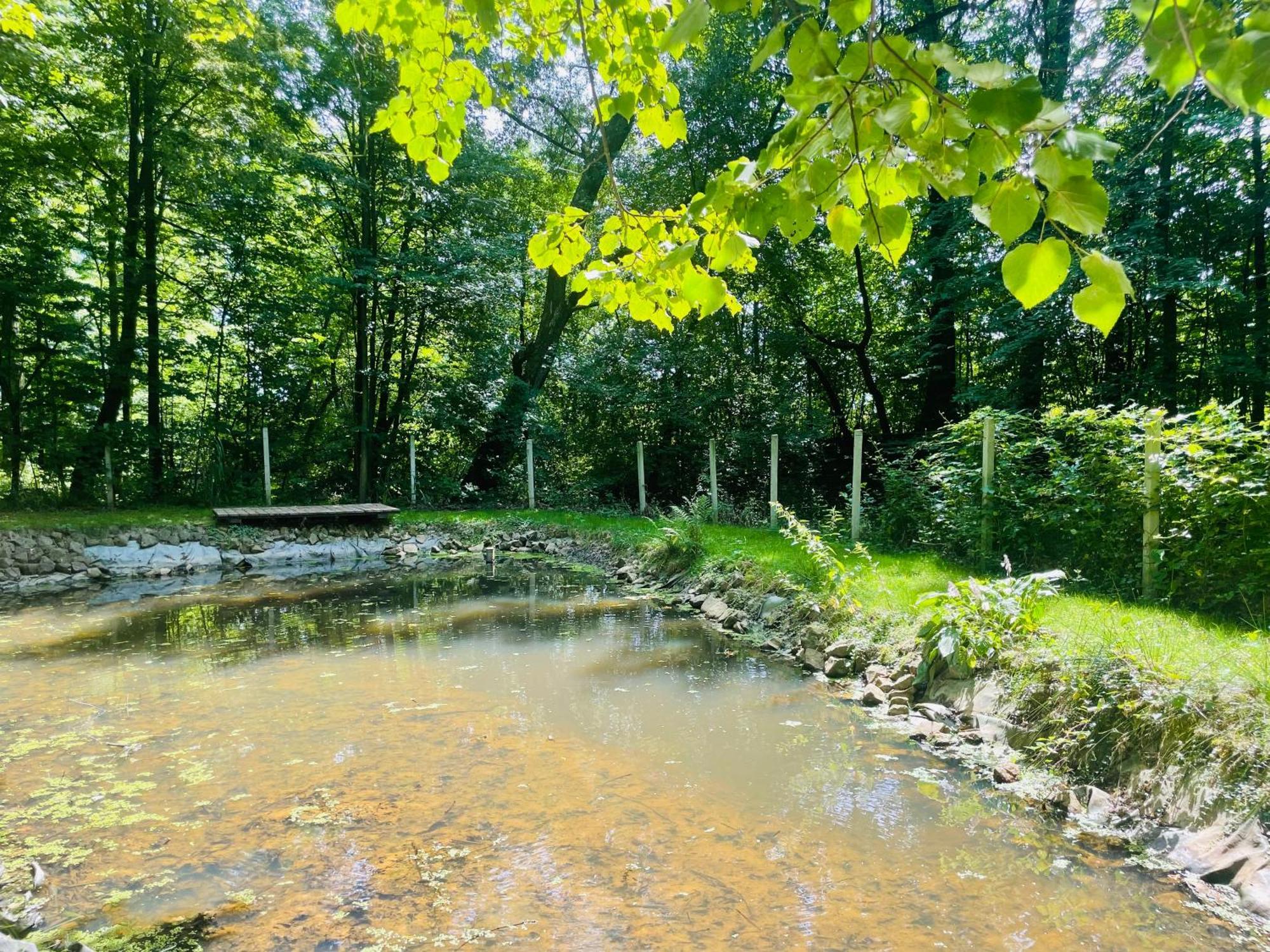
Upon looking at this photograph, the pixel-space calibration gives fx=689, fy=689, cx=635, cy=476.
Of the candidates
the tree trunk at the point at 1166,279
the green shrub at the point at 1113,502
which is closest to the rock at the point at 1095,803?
the green shrub at the point at 1113,502

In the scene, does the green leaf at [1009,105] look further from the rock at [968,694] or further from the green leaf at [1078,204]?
the rock at [968,694]

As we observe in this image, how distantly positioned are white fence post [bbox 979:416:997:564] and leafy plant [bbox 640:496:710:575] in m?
2.94

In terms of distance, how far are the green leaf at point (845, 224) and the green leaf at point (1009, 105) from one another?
0.90 feet

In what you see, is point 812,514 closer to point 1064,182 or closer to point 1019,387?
point 1019,387

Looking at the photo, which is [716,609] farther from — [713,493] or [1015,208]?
[1015,208]

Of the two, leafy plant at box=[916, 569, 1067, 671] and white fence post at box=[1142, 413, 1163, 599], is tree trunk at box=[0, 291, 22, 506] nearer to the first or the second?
leafy plant at box=[916, 569, 1067, 671]

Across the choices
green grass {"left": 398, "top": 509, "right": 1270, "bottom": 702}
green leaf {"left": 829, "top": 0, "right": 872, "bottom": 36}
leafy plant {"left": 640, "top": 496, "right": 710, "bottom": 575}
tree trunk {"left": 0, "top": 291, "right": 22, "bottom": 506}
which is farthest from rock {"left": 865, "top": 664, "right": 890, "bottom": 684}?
tree trunk {"left": 0, "top": 291, "right": 22, "bottom": 506}

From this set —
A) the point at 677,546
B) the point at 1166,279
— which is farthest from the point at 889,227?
the point at 1166,279

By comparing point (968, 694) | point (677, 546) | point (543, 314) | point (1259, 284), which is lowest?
point (968, 694)

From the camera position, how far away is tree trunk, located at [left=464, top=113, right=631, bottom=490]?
13.4 meters

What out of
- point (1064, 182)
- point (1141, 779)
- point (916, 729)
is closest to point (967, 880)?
point (1141, 779)

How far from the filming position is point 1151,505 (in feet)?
13.9

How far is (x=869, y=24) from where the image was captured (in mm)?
969

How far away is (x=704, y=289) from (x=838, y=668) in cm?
373
